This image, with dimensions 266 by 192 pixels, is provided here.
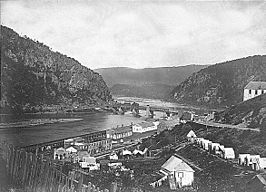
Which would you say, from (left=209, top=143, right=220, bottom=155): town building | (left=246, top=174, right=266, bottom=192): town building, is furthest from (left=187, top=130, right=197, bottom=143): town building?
(left=246, top=174, right=266, bottom=192): town building

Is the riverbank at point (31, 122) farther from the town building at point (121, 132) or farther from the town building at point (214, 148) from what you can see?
the town building at point (214, 148)

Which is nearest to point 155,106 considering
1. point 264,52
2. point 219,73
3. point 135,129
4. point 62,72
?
point 135,129

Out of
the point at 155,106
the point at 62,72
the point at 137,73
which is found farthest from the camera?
the point at 62,72

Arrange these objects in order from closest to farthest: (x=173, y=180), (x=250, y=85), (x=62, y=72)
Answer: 1. (x=173, y=180)
2. (x=250, y=85)
3. (x=62, y=72)

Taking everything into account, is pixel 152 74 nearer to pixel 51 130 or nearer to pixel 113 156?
pixel 113 156

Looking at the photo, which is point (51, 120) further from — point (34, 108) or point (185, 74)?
point (185, 74)

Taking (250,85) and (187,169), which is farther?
(250,85)
